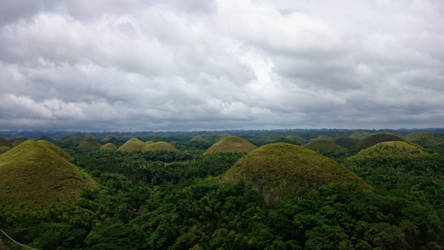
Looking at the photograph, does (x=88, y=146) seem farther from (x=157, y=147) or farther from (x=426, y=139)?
(x=426, y=139)

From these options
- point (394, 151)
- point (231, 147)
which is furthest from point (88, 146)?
point (394, 151)

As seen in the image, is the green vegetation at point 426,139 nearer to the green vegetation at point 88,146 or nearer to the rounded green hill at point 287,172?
the rounded green hill at point 287,172

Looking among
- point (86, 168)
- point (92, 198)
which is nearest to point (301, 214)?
point (92, 198)

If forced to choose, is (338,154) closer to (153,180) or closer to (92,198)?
(153,180)

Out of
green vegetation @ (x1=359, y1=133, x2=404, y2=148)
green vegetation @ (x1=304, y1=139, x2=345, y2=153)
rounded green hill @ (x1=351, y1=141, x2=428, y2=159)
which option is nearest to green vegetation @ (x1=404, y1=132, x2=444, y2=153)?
green vegetation @ (x1=359, y1=133, x2=404, y2=148)

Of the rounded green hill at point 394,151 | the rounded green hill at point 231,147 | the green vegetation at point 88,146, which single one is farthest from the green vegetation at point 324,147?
the green vegetation at point 88,146

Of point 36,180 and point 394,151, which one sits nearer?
point 36,180
